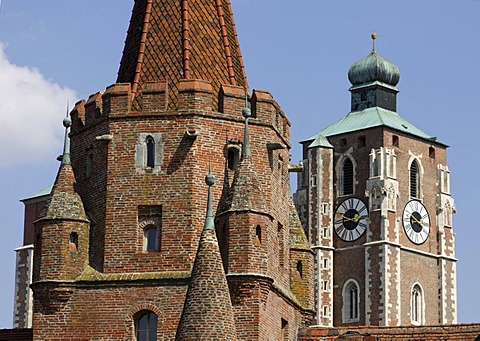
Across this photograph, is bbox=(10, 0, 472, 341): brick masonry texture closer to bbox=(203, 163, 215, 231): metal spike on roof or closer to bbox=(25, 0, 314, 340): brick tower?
bbox=(25, 0, 314, 340): brick tower

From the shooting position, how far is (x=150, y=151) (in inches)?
1997

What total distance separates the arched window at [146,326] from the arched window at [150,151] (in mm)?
4229

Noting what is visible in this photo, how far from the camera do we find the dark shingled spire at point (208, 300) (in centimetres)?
4631

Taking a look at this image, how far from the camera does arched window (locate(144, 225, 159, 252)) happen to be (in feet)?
164

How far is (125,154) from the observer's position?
5072 centimetres

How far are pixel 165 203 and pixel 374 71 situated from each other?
87.7 meters

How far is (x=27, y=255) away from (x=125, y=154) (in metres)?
70.0

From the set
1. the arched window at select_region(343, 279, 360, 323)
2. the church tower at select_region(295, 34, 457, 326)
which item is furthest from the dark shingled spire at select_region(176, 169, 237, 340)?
the arched window at select_region(343, 279, 360, 323)

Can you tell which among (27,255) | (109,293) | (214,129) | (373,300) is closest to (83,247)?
(109,293)

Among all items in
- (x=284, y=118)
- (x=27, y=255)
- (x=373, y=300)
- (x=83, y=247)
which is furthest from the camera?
(x=373, y=300)

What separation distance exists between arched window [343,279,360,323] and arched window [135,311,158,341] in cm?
8019

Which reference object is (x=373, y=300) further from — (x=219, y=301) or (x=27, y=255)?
(x=219, y=301)

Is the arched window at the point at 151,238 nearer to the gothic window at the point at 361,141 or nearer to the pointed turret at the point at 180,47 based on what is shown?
the pointed turret at the point at 180,47

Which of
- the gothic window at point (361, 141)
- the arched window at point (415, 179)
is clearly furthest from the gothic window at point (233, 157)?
the arched window at point (415, 179)
